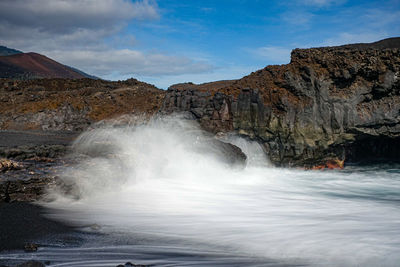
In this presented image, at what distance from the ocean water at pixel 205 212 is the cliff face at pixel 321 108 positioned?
2605 mm

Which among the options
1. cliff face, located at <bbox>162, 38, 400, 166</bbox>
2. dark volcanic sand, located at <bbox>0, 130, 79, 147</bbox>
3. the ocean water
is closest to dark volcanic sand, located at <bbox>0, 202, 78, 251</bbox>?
the ocean water

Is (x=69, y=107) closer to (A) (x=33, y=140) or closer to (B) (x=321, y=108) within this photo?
(A) (x=33, y=140)

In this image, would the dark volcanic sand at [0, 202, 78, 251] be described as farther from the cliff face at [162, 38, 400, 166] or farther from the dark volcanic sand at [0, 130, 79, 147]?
the cliff face at [162, 38, 400, 166]

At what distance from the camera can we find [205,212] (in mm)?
6711

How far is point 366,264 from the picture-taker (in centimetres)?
423

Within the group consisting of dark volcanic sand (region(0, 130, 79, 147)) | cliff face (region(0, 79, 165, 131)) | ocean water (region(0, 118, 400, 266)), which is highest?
cliff face (region(0, 79, 165, 131))

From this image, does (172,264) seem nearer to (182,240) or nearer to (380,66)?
(182,240)

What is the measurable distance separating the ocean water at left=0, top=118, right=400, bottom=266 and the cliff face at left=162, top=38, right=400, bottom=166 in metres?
2.61

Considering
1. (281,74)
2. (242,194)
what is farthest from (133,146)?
(281,74)

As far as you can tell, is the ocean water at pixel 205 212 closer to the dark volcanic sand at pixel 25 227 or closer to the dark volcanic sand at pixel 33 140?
the dark volcanic sand at pixel 25 227

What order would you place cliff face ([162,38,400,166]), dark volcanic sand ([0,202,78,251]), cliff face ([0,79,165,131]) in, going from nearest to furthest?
dark volcanic sand ([0,202,78,251]), cliff face ([162,38,400,166]), cliff face ([0,79,165,131])

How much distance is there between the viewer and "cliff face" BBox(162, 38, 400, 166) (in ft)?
47.0

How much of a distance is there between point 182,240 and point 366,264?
2.39m

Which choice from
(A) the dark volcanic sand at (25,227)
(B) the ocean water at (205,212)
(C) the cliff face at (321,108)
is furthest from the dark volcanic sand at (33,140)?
(A) the dark volcanic sand at (25,227)
